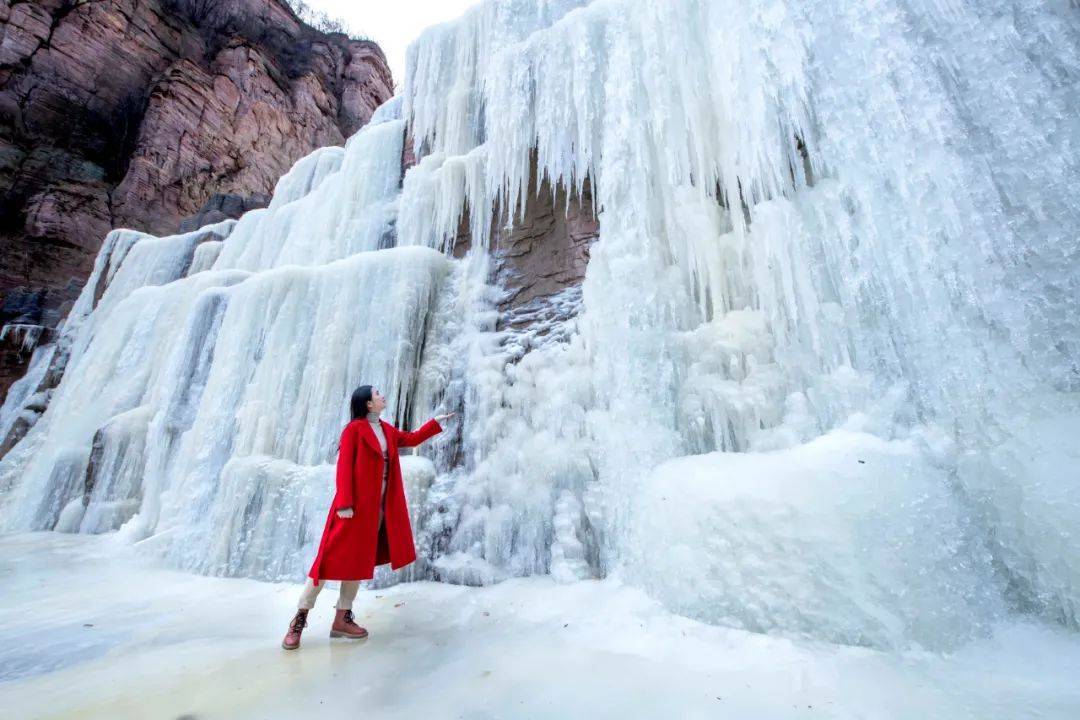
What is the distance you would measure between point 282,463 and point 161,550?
1.50 metres

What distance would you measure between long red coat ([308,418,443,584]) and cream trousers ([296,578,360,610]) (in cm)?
5

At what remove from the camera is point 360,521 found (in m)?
2.31

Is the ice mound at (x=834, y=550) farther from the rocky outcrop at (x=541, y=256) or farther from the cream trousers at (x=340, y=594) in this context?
the rocky outcrop at (x=541, y=256)

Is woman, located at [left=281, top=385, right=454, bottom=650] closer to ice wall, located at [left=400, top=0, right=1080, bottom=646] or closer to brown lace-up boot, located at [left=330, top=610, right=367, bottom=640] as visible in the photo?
brown lace-up boot, located at [left=330, top=610, right=367, bottom=640]

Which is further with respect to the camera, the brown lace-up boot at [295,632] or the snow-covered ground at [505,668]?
the brown lace-up boot at [295,632]

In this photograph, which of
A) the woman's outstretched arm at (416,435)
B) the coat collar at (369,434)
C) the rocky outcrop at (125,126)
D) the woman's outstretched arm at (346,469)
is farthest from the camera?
the rocky outcrop at (125,126)

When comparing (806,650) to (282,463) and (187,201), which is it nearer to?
(282,463)

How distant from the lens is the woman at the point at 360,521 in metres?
2.23

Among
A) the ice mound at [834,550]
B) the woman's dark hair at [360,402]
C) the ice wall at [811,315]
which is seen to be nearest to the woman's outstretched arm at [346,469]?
the woman's dark hair at [360,402]

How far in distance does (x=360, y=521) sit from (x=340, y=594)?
0.37 m

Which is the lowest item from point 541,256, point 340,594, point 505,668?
point 505,668

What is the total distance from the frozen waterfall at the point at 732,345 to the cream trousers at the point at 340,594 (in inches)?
47.8

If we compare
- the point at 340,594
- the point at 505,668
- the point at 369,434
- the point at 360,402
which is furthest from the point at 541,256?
the point at 505,668

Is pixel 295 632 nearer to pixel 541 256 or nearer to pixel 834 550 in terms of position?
pixel 834 550
